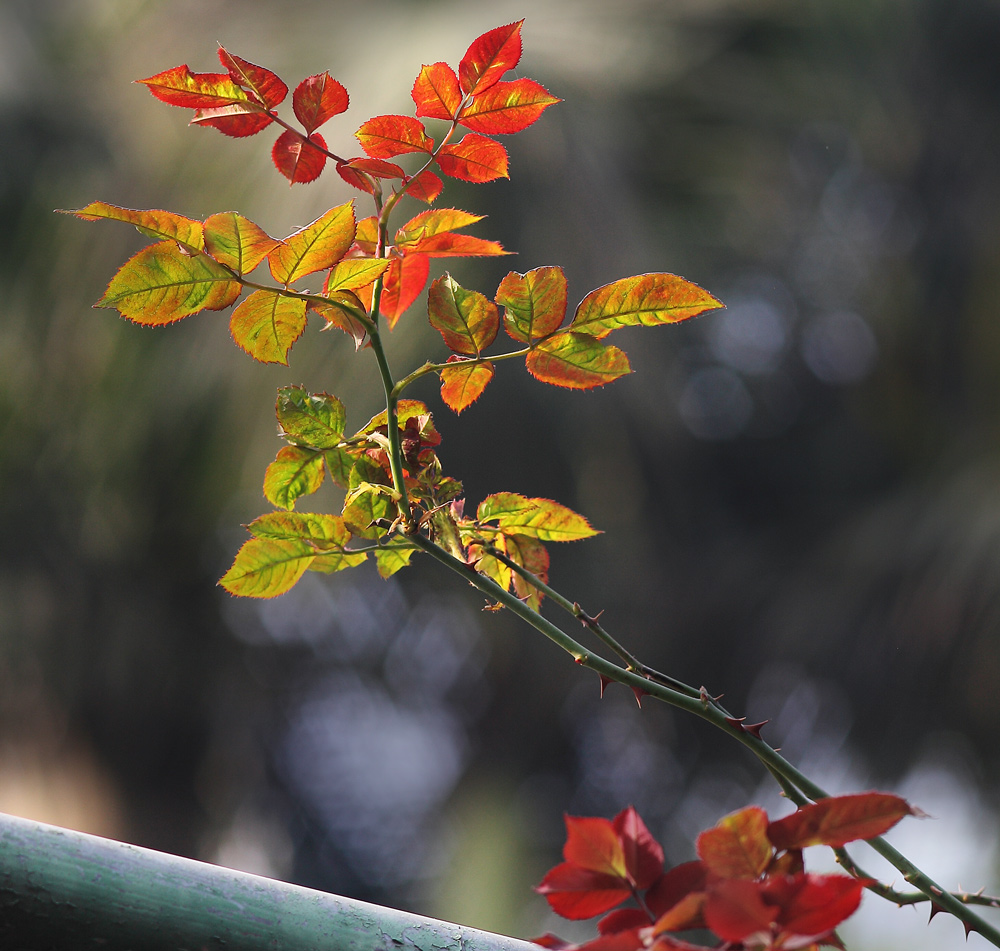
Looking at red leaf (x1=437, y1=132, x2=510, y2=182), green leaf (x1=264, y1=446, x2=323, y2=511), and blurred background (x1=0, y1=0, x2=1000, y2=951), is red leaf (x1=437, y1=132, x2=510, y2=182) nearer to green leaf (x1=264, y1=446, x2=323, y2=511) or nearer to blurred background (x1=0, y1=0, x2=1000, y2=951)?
green leaf (x1=264, y1=446, x2=323, y2=511)

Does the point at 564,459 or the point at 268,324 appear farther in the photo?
the point at 564,459

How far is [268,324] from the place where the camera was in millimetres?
160

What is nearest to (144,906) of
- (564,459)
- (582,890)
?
(582,890)

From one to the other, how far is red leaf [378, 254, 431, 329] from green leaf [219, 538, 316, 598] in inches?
2.1

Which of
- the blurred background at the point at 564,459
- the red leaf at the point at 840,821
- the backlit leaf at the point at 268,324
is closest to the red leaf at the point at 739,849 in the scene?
the red leaf at the point at 840,821

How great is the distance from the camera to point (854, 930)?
1303 millimetres

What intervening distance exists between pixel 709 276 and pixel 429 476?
5.19ft

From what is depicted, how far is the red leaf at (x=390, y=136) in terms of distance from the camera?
16 centimetres

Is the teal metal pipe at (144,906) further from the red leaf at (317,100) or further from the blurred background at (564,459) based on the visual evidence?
the blurred background at (564,459)

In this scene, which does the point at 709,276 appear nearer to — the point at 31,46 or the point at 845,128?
the point at 845,128

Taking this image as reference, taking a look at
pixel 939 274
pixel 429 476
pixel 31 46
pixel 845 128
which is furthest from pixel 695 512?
pixel 31 46

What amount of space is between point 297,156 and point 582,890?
145mm

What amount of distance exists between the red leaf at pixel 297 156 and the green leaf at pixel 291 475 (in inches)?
2.2

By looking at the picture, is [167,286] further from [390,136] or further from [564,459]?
[564,459]
